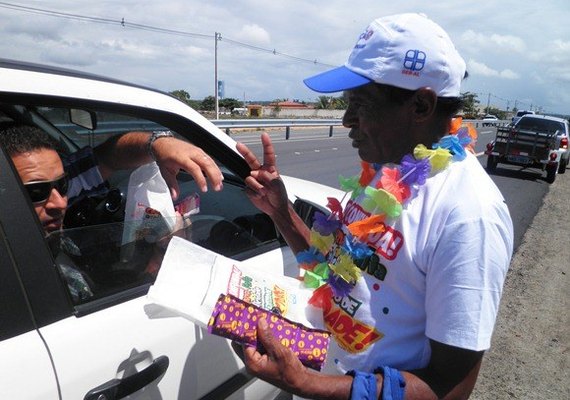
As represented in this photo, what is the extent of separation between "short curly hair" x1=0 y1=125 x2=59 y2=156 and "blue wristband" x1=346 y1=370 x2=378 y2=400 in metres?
1.27

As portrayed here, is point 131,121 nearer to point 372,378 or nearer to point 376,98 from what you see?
point 376,98

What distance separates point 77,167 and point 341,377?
1.52 meters

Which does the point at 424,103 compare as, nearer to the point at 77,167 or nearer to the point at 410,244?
the point at 410,244

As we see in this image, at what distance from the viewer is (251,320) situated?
122cm

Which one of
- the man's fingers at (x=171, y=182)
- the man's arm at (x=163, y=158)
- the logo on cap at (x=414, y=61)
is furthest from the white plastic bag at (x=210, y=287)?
the logo on cap at (x=414, y=61)

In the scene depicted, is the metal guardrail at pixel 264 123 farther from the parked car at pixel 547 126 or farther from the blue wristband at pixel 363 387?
the blue wristband at pixel 363 387

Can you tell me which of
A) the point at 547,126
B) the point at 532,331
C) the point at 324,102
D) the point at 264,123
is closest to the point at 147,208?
the point at 532,331

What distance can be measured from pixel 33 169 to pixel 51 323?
1.93 ft

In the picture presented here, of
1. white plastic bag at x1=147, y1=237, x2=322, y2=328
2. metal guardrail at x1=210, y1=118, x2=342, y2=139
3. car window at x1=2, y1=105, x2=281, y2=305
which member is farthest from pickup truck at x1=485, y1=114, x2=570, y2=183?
white plastic bag at x1=147, y1=237, x2=322, y2=328

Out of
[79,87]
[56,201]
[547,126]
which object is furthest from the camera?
[547,126]

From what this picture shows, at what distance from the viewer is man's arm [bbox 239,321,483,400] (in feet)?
3.77

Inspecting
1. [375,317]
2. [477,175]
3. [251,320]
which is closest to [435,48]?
[477,175]

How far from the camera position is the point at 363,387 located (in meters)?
1.17

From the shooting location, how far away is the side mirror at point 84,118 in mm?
1796
